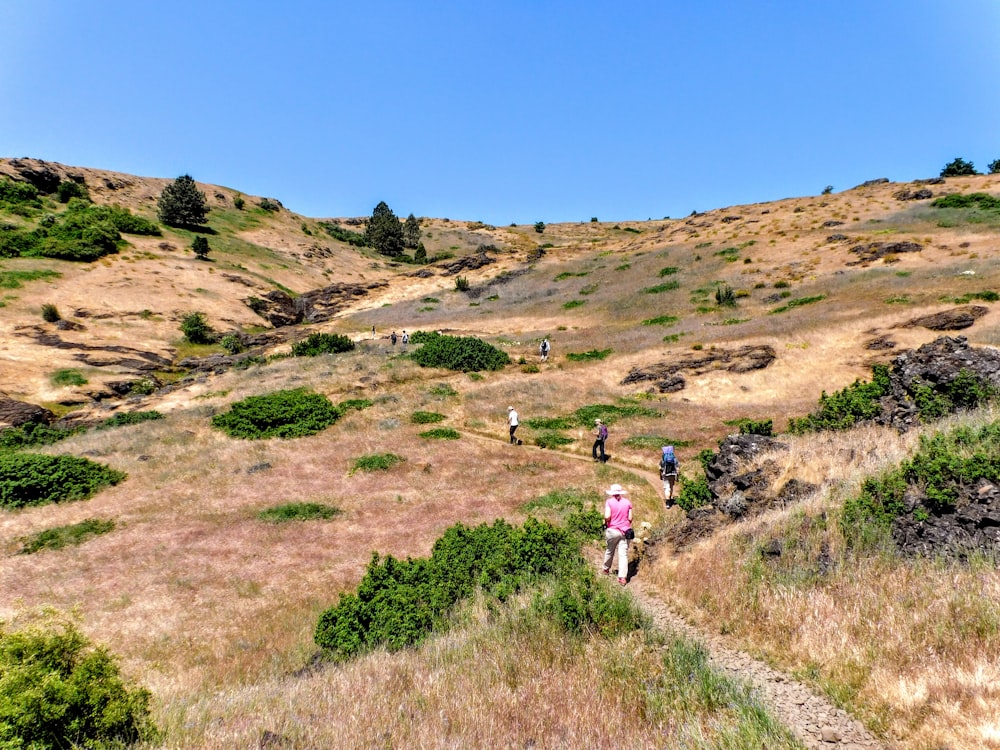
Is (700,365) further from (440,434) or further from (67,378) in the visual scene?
(67,378)

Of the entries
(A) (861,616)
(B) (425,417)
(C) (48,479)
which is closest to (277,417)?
(B) (425,417)

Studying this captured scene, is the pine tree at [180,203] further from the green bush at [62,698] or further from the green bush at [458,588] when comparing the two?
the green bush at [62,698]

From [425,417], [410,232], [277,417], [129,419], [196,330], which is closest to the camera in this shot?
[277,417]

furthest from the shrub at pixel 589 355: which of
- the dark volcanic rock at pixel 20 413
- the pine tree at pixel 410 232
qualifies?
the pine tree at pixel 410 232

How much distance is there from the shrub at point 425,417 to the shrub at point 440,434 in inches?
67.2

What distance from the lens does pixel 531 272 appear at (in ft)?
233

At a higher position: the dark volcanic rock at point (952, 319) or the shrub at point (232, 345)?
the shrub at point (232, 345)

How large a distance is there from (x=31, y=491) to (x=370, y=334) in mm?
36005

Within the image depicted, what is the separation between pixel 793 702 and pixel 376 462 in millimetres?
17247

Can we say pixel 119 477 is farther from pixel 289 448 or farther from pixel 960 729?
pixel 960 729

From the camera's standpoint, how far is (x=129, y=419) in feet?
90.2

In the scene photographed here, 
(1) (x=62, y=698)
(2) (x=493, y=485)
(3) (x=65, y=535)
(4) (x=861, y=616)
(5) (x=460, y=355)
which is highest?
(5) (x=460, y=355)

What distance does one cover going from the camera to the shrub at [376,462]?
1939cm

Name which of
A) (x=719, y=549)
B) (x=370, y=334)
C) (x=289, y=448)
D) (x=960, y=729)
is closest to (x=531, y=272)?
(x=370, y=334)
